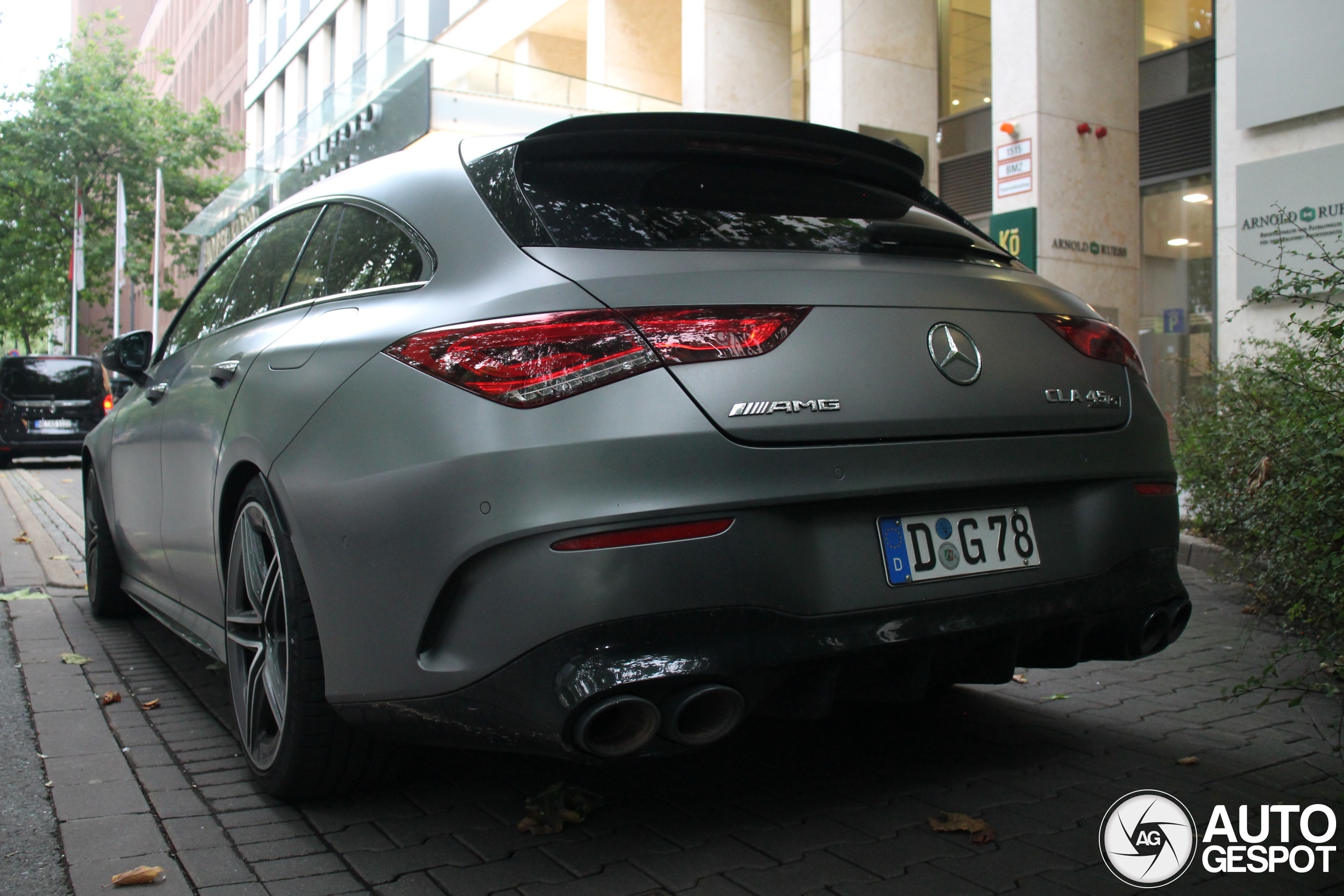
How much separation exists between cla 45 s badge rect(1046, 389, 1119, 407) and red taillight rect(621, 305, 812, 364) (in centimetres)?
70

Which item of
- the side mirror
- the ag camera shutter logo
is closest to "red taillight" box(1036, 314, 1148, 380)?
the ag camera shutter logo

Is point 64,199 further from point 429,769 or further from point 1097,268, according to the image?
point 429,769

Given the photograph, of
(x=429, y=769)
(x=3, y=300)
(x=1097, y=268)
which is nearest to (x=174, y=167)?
(x=3, y=300)

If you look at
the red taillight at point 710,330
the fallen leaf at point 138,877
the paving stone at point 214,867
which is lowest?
the paving stone at point 214,867

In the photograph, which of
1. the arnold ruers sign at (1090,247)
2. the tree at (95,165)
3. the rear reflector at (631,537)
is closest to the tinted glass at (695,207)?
the rear reflector at (631,537)

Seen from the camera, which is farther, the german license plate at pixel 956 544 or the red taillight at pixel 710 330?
the german license plate at pixel 956 544

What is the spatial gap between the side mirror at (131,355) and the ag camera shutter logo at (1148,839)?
3725mm

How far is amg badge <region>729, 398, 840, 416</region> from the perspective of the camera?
7.47 feet

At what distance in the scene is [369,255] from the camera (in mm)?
3025

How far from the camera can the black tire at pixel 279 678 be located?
8.94ft

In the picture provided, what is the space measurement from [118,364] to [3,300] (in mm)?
41178

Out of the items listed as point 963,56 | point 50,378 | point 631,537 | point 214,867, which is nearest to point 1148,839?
point 631,537

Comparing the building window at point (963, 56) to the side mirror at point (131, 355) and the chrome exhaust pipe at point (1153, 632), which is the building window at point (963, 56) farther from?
the chrome exhaust pipe at point (1153, 632)

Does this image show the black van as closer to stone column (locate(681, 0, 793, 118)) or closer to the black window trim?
stone column (locate(681, 0, 793, 118))
